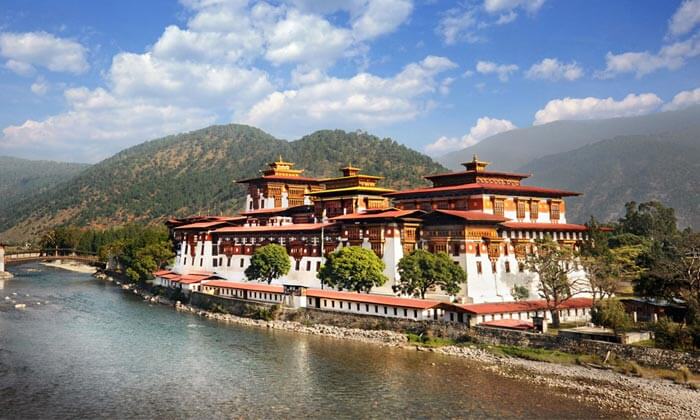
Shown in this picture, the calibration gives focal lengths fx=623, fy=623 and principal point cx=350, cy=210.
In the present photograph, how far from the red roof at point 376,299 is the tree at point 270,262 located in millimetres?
11576

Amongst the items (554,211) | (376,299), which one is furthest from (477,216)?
(554,211)

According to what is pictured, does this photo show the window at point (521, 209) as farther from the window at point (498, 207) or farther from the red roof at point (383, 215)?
the red roof at point (383, 215)

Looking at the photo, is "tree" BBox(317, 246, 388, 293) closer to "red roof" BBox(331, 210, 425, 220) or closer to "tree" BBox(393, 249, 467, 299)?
"tree" BBox(393, 249, 467, 299)

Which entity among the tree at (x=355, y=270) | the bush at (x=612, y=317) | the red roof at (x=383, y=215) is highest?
the red roof at (x=383, y=215)

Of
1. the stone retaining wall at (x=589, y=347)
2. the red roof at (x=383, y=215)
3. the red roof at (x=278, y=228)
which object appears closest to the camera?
the stone retaining wall at (x=589, y=347)

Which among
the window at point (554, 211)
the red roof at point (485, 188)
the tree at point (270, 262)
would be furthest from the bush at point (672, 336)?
the tree at point (270, 262)

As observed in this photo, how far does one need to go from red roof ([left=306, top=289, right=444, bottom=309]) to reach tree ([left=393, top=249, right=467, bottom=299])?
2.39 meters

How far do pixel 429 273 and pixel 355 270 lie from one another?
824 cm

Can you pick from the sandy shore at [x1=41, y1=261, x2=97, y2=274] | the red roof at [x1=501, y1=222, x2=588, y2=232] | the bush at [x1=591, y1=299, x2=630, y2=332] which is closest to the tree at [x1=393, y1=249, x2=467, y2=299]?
the red roof at [x1=501, y1=222, x2=588, y2=232]

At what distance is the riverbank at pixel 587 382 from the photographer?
34.6 m

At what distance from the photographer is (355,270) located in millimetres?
62344

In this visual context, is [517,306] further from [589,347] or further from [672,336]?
[672,336]

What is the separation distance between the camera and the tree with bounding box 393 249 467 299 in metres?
57.7

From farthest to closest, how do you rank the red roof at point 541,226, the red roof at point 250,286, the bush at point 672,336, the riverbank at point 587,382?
the red roof at point 250,286 < the red roof at point 541,226 < the bush at point 672,336 < the riverbank at point 587,382
